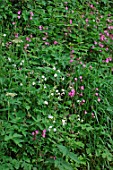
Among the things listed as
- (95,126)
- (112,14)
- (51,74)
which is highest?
(112,14)

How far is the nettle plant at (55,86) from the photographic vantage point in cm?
269

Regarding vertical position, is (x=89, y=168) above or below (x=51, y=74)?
below

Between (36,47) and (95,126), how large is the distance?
1109 mm

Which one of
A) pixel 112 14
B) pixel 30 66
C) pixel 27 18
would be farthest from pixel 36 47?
pixel 112 14

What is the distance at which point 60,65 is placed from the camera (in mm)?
3578

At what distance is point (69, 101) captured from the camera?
3.19m

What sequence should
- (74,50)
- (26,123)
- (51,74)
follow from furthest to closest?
(74,50), (51,74), (26,123)

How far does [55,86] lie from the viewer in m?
2.97

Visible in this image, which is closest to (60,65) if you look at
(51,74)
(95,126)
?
(51,74)

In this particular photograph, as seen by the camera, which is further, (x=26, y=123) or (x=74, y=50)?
(x=74, y=50)

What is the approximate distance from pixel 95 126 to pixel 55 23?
5.19 feet

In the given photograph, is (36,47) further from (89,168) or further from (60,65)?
(89,168)

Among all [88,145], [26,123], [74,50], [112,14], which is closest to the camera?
[26,123]

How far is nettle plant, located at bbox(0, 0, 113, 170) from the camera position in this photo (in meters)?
2.69
